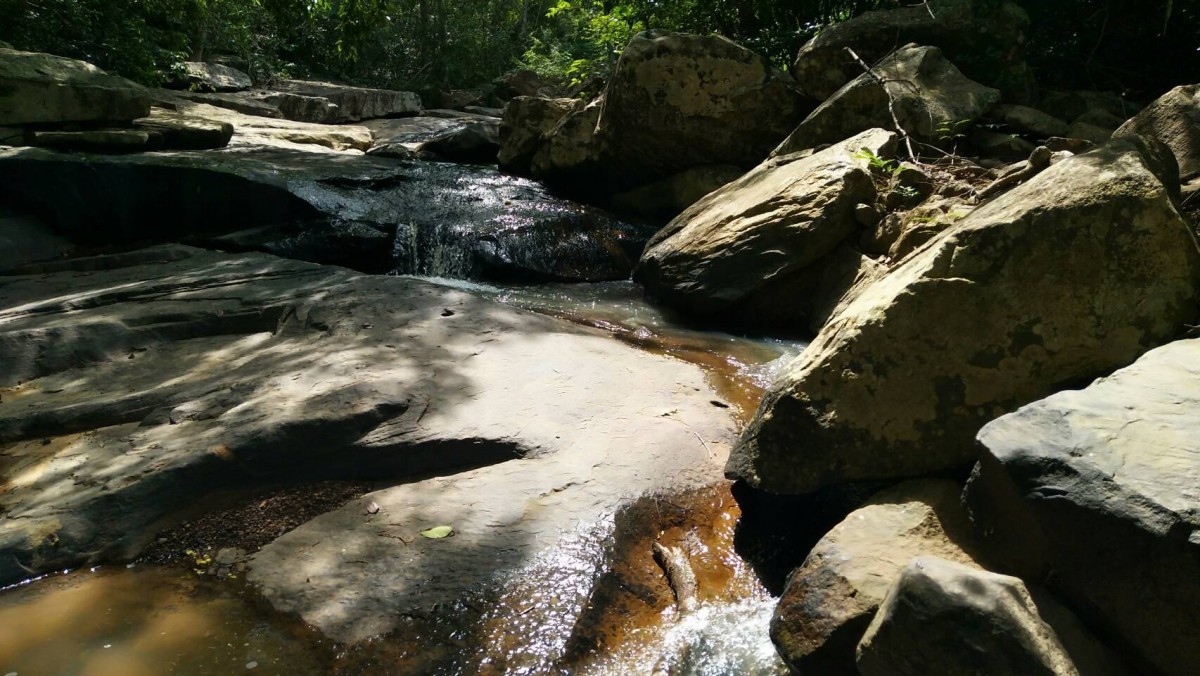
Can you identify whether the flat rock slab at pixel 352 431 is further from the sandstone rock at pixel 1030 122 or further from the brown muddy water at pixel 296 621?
the sandstone rock at pixel 1030 122

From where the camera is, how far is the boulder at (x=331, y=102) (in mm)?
15521

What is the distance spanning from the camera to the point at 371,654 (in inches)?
99.3

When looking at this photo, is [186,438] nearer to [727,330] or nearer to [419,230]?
[727,330]

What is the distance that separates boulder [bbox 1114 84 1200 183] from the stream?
3.01 metres

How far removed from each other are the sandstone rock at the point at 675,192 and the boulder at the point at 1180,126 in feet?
15.9

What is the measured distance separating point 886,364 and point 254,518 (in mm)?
2555

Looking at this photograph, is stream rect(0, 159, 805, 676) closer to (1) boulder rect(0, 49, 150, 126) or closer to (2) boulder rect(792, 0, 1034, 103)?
(2) boulder rect(792, 0, 1034, 103)

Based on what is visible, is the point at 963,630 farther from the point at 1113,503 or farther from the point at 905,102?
the point at 905,102

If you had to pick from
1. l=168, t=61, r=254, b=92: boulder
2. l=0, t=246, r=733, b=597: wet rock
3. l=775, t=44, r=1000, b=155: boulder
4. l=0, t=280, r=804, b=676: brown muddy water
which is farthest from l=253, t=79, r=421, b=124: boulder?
l=0, t=280, r=804, b=676: brown muddy water

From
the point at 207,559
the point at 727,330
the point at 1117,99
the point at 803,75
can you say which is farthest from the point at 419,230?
the point at 1117,99

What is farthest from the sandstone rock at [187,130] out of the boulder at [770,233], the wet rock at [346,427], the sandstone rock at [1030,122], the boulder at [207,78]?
the sandstone rock at [1030,122]

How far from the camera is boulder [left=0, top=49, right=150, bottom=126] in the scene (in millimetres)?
8749

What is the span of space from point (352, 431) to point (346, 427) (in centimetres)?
3

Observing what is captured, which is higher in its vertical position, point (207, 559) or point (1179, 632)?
point (1179, 632)
